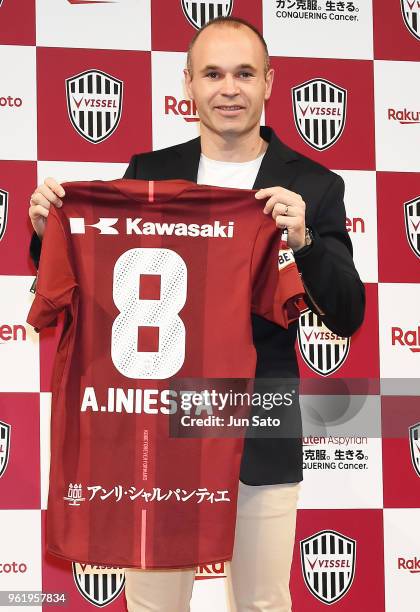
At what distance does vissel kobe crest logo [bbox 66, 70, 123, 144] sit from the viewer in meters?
2.38

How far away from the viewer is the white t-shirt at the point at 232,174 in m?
1.69

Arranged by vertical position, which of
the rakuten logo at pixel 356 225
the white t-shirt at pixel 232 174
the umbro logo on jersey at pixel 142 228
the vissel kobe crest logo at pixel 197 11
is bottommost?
the umbro logo on jersey at pixel 142 228

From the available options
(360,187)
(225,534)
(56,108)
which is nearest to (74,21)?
(56,108)

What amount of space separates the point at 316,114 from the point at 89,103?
2.28 feet

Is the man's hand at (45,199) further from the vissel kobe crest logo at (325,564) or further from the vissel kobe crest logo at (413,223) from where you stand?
the vissel kobe crest logo at (325,564)

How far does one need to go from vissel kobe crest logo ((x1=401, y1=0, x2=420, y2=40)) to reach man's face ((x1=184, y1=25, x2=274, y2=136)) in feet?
3.43

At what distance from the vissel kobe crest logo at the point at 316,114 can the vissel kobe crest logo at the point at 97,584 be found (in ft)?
4.72

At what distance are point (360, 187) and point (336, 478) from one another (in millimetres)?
895

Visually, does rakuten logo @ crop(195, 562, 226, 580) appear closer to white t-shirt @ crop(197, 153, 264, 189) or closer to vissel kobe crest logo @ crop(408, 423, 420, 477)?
vissel kobe crest logo @ crop(408, 423, 420, 477)

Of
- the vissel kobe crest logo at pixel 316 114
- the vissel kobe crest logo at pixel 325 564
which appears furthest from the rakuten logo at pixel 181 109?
the vissel kobe crest logo at pixel 325 564

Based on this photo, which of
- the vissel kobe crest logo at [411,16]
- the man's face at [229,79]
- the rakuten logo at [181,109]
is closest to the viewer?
the man's face at [229,79]

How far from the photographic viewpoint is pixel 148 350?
156 cm

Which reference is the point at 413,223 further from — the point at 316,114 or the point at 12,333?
the point at 12,333

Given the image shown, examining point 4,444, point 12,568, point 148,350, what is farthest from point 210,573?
point 148,350
